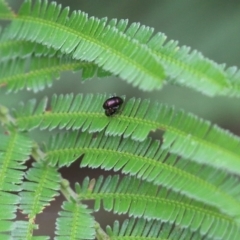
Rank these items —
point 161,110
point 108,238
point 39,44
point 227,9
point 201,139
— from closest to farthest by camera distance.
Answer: point 201,139 → point 161,110 → point 108,238 → point 39,44 → point 227,9

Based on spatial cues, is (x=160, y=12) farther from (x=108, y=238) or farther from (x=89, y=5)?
(x=108, y=238)

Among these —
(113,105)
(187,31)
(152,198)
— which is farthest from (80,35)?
(187,31)

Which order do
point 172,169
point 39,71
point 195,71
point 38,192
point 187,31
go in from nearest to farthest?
point 195,71, point 172,169, point 38,192, point 39,71, point 187,31

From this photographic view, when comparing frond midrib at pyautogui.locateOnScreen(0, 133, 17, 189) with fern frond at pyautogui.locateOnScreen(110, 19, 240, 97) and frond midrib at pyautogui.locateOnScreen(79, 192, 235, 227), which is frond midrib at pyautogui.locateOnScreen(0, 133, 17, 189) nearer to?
frond midrib at pyautogui.locateOnScreen(79, 192, 235, 227)

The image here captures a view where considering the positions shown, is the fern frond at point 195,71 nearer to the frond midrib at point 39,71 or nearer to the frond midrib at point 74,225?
the frond midrib at point 39,71

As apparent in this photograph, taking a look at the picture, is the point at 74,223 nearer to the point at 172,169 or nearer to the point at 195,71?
the point at 172,169

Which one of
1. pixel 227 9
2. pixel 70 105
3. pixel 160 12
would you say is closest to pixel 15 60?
pixel 70 105
